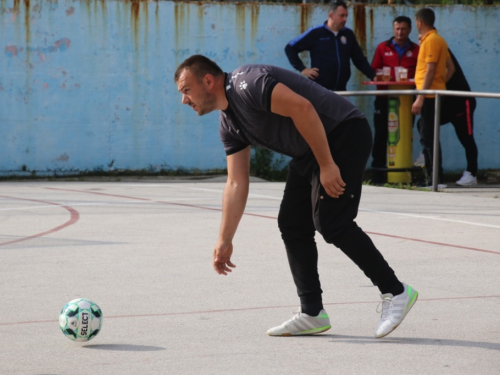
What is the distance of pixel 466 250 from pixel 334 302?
219cm

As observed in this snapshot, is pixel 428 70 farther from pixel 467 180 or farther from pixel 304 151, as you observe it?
pixel 304 151

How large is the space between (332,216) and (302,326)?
0.65 metres

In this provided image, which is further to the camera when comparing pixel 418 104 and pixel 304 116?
pixel 418 104

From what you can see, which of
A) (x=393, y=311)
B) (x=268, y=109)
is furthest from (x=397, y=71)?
(x=268, y=109)

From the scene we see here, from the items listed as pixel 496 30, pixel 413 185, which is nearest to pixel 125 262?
pixel 413 185

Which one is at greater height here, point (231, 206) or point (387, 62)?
point (387, 62)

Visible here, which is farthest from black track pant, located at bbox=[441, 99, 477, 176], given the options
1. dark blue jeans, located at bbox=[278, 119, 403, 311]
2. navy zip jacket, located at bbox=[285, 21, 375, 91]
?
dark blue jeans, located at bbox=[278, 119, 403, 311]

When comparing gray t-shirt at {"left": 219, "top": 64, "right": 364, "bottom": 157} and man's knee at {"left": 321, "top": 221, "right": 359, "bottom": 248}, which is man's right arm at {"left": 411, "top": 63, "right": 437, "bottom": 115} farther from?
man's knee at {"left": 321, "top": 221, "right": 359, "bottom": 248}

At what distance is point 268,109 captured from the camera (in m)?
4.39

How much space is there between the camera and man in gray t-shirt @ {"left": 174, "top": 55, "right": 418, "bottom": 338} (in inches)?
174

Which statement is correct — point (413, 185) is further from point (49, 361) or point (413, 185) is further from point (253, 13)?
point (49, 361)

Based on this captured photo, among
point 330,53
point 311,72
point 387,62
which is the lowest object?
point 311,72

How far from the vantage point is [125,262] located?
695cm

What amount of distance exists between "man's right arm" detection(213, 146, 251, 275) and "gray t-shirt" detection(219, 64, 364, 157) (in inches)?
7.0
